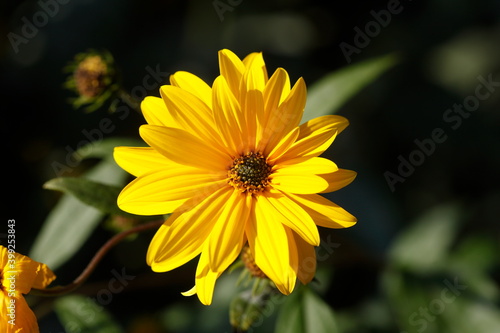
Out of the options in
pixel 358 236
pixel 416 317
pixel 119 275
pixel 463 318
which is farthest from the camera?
pixel 358 236

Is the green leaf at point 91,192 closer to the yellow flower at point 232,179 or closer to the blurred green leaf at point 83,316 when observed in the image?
the yellow flower at point 232,179

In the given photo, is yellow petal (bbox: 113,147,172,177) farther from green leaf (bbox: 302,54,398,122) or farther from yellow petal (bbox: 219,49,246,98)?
green leaf (bbox: 302,54,398,122)

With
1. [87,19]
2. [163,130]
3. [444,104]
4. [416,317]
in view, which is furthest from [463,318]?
[87,19]

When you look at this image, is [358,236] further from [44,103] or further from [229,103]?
[44,103]

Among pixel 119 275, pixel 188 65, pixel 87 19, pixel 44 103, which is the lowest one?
pixel 119 275

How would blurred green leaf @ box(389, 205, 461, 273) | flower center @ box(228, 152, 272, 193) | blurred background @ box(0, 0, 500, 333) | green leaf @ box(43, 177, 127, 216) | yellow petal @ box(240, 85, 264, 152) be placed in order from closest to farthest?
1. yellow petal @ box(240, 85, 264, 152)
2. flower center @ box(228, 152, 272, 193)
3. green leaf @ box(43, 177, 127, 216)
4. blurred green leaf @ box(389, 205, 461, 273)
5. blurred background @ box(0, 0, 500, 333)

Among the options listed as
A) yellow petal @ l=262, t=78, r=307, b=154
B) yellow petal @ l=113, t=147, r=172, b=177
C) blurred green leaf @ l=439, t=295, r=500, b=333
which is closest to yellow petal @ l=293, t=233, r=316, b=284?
yellow petal @ l=262, t=78, r=307, b=154

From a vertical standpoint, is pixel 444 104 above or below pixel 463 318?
above

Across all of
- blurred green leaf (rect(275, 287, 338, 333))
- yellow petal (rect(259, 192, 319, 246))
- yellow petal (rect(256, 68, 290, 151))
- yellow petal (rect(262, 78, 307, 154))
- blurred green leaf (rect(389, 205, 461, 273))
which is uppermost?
yellow petal (rect(256, 68, 290, 151))
